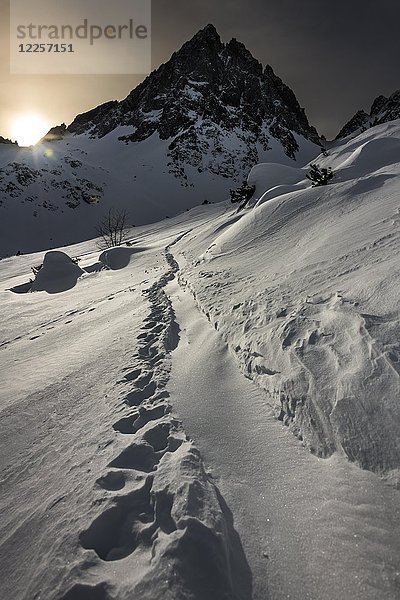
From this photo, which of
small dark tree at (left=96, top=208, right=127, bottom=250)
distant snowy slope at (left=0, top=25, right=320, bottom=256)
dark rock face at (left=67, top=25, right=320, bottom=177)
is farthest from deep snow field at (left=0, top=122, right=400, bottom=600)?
dark rock face at (left=67, top=25, right=320, bottom=177)

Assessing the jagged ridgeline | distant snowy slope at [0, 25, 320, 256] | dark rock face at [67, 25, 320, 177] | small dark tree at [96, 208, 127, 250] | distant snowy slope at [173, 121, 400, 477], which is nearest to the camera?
distant snowy slope at [173, 121, 400, 477]

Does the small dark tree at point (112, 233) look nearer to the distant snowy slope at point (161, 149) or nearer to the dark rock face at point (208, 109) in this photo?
the distant snowy slope at point (161, 149)

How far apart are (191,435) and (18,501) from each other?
1.03 meters

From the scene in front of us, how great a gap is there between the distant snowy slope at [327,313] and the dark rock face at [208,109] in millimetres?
51833

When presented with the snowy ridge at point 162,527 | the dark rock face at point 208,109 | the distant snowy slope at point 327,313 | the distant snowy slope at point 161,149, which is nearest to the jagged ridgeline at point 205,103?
the dark rock face at point 208,109

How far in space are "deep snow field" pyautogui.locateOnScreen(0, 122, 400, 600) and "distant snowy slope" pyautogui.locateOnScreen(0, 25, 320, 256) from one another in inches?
1224

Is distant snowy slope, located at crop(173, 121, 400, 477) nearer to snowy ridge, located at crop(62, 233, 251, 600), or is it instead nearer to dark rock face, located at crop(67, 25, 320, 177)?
snowy ridge, located at crop(62, 233, 251, 600)

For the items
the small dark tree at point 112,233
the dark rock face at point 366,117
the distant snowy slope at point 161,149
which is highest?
the dark rock face at point 366,117

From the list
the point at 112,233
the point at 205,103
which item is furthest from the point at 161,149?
the point at 112,233

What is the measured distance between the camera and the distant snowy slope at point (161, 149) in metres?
36.9

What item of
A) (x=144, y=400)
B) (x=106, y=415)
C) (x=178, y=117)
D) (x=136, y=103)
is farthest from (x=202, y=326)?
(x=136, y=103)

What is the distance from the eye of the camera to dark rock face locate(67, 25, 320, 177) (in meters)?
60.6

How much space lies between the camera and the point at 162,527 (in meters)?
1.44

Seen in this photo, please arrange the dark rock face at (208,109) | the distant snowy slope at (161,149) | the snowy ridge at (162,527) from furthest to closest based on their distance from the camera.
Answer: the dark rock face at (208,109)
the distant snowy slope at (161,149)
the snowy ridge at (162,527)
